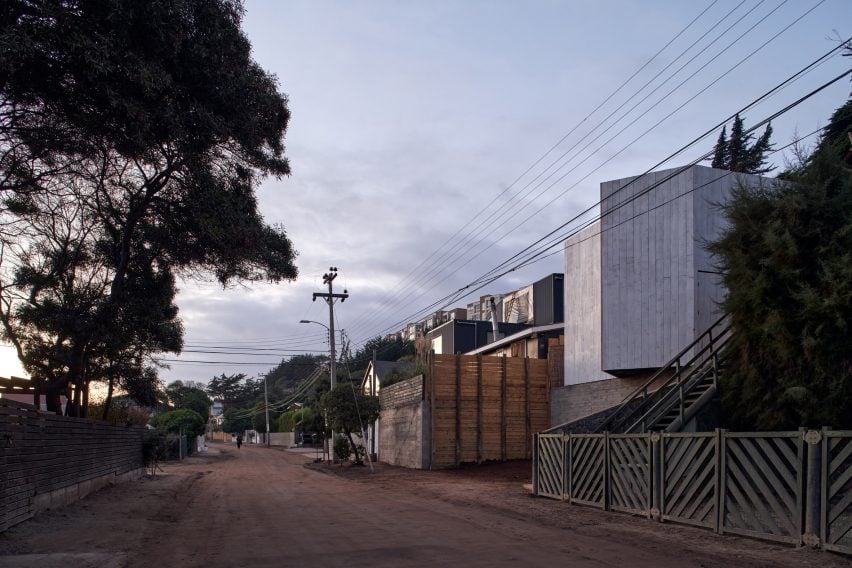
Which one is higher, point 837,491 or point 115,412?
point 837,491

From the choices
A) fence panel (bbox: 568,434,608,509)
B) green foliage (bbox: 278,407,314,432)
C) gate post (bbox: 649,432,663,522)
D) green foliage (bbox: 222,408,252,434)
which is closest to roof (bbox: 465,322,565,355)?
fence panel (bbox: 568,434,608,509)

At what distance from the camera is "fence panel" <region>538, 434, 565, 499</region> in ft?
56.5

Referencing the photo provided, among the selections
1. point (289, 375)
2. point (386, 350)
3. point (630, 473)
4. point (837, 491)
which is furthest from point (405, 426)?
point (289, 375)

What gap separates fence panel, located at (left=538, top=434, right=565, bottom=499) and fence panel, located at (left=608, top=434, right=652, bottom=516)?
81.9 inches

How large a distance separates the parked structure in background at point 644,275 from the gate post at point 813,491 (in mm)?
9357

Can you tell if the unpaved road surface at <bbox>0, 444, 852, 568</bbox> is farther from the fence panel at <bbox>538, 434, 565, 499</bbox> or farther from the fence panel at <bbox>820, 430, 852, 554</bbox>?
the fence panel at <bbox>538, 434, 565, 499</bbox>

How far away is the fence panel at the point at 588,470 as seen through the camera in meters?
15.4

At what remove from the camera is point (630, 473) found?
1456 centimetres

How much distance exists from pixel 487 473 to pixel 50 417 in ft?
52.4

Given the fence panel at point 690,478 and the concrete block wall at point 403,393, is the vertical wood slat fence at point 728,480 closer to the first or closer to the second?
the fence panel at point 690,478

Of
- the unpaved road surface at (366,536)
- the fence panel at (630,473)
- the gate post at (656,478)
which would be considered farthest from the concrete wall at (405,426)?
the gate post at (656,478)

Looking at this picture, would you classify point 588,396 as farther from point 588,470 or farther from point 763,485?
point 763,485

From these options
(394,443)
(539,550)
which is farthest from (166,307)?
(394,443)

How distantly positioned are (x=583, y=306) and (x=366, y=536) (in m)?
14.8
